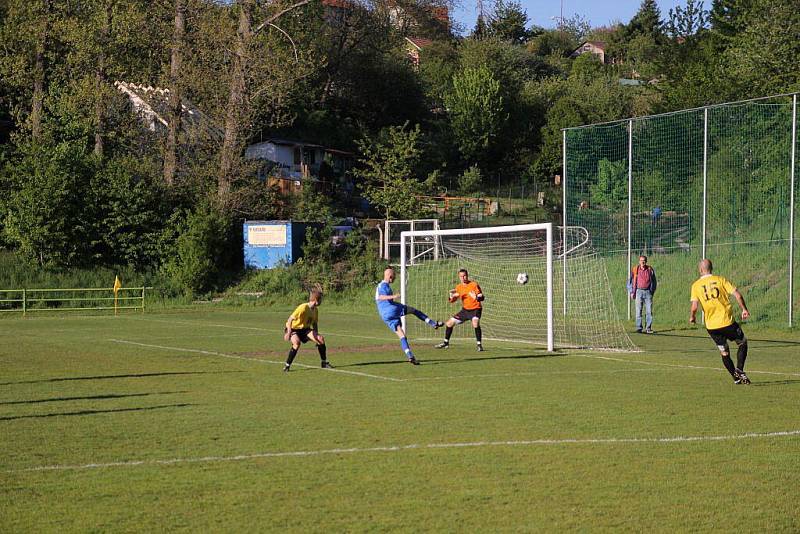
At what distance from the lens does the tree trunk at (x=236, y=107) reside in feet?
171

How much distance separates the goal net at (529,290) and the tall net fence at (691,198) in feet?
5.44

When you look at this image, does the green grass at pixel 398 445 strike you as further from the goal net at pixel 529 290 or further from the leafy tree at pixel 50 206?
the leafy tree at pixel 50 206

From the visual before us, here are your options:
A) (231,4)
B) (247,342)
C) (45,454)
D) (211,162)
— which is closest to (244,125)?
(211,162)

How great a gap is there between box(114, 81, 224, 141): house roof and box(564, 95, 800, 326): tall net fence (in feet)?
80.8

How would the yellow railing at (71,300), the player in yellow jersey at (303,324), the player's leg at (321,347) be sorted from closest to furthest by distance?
the player in yellow jersey at (303,324), the player's leg at (321,347), the yellow railing at (71,300)

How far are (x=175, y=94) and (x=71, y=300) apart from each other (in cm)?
1490

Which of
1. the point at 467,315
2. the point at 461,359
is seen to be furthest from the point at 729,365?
the point at 467,315

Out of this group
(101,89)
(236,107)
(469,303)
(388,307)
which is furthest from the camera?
(101,89)

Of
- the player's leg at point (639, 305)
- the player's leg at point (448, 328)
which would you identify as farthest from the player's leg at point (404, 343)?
the player's leg at point (639, 305)

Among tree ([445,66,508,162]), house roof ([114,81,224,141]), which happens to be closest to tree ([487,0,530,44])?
tree ([445,66,508,162])

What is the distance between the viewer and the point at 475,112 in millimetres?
81500

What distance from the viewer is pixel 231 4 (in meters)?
59.8

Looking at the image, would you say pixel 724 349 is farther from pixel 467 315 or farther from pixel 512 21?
pixel 512 21

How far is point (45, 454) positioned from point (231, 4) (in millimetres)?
52582
